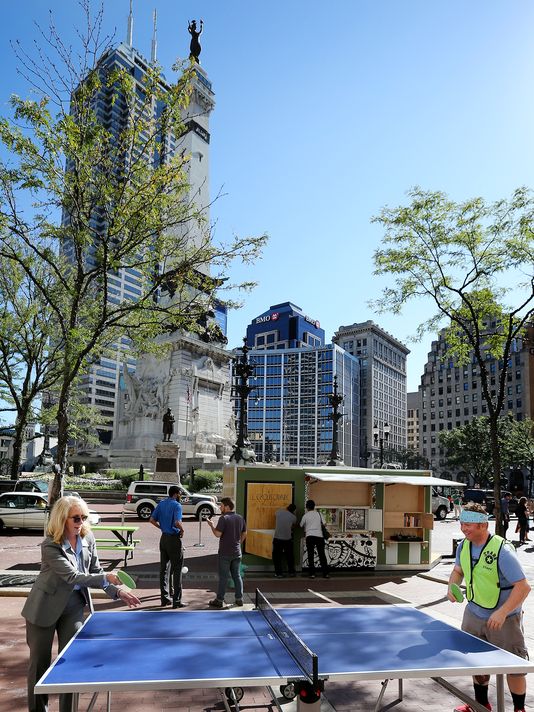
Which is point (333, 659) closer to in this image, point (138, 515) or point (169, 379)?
point (138, 515)

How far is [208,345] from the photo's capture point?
53000 mm

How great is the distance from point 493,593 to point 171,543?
6.23m

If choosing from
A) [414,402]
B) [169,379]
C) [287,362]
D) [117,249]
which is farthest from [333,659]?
[414,402]

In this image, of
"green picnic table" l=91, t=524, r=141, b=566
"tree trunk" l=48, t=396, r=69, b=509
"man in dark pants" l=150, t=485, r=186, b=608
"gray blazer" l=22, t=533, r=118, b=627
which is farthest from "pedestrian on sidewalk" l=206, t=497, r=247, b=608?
"gray blazer" l=22, t=533, r=118, b=627

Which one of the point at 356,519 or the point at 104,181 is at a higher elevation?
the point at 104,181

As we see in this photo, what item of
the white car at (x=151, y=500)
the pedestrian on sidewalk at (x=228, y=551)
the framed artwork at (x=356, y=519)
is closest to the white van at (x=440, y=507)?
the white car at (x=151, y=500)

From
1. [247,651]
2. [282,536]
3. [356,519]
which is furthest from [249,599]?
[247,651]

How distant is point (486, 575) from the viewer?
482cm

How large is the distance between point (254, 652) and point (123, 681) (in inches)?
39.2

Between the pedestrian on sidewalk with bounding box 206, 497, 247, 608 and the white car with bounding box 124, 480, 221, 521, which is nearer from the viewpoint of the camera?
the pedestrian on sidewalk with bounding box 206, 497, 247, 608

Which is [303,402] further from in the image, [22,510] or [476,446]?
[22,510]

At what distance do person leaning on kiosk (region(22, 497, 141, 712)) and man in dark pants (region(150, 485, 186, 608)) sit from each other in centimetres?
501

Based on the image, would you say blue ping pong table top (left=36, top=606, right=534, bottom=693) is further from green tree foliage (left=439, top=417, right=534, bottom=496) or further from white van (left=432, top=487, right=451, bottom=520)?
green tree foliage (left=439, top=417, right=534, bottom=496)

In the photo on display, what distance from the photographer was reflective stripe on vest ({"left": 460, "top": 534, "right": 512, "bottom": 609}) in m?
4.77
